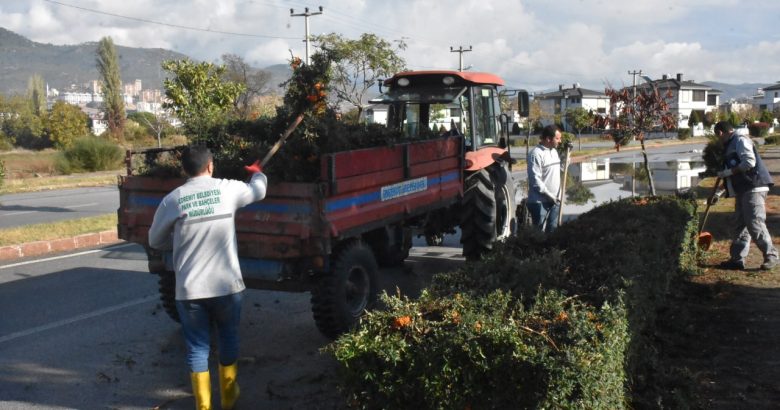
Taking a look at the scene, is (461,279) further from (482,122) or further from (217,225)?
(482,122)

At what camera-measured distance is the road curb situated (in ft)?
36.3

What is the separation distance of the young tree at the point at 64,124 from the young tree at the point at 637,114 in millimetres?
49387

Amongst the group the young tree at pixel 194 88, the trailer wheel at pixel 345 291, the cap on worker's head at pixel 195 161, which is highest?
the young tree at pixel 194 88

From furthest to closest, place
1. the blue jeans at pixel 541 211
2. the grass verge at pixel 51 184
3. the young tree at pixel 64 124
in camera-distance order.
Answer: the young tree at pixel 64 124 → the grass verge at pixel 51 184 → the blue jeans at pixel 541 211

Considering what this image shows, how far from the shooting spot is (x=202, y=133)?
6.82 m

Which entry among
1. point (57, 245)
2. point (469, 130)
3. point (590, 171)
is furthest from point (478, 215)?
point (590, 171)

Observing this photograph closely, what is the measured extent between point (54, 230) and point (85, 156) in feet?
74.5

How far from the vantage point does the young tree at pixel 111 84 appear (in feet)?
197

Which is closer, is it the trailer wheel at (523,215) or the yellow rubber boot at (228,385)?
the yellow rubber boot at (228,385)

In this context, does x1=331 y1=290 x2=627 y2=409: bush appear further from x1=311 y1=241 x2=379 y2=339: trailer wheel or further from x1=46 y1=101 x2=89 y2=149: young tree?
x1=46 y1=101 x2=89 y2=149: young tree

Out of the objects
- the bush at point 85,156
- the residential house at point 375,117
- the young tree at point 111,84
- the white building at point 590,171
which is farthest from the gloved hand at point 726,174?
the young tree at point 111,84

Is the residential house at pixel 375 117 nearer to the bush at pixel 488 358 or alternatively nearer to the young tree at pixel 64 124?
the bush at pixel 488 358

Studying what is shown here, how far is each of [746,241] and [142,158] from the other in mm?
6786

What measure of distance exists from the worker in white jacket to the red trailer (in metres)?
1.08
